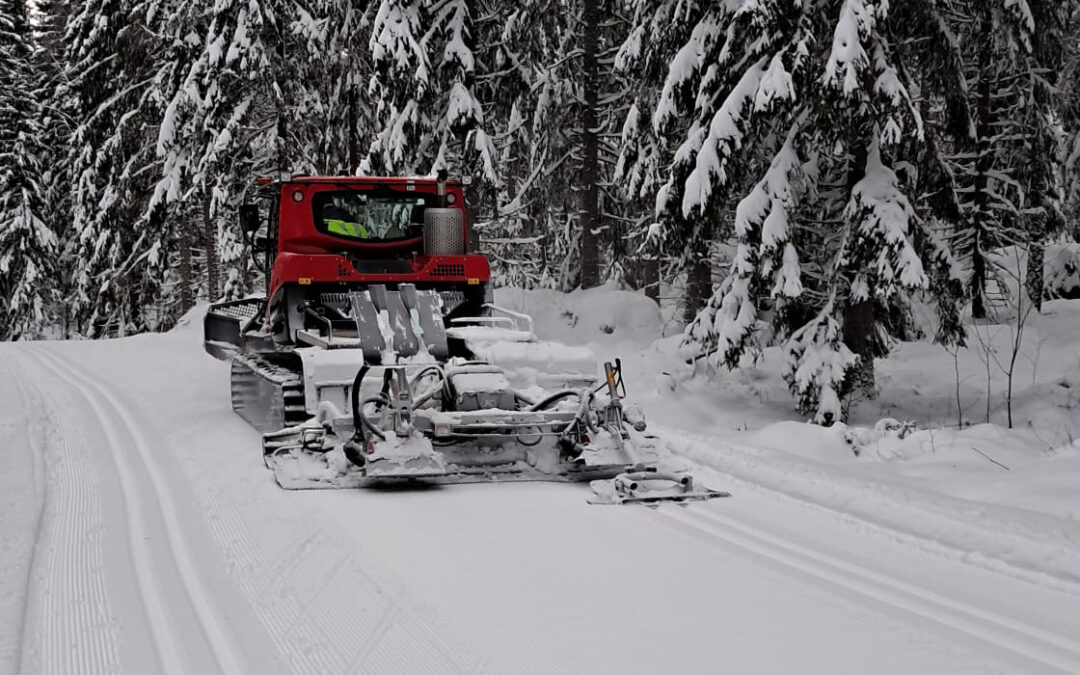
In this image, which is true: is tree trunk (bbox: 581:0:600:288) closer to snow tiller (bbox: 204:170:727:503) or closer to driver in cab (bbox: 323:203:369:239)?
snow tiller (bbox: 204:170:727:503)

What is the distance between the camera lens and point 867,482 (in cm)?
656

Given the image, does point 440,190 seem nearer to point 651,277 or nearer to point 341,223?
point 341,223

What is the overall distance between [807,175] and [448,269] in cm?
423

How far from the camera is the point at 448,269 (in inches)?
389

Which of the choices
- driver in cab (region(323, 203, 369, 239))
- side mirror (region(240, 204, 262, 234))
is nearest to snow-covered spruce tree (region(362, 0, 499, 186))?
side mirror (region(240, 204, 262, 234))

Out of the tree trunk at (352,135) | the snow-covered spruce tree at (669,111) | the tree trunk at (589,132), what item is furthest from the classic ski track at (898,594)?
the tree trunk at (352,135)

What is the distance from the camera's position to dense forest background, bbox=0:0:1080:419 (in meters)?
10.0

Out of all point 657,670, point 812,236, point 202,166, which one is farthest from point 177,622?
point 202,166

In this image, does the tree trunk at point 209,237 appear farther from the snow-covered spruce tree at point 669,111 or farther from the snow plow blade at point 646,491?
the snow plow blade at point 646,491

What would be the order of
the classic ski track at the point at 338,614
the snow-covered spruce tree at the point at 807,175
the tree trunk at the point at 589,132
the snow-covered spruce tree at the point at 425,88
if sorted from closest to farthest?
the classic ski track at the point at 338,614, the snow-covered spruce tree at the point at 807,175, the snow-covered spruce tree at the point at 425,88, the tree trunk at the point at 589,132

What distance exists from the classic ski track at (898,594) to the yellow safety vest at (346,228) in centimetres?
544

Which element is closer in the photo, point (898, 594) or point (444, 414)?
point (898, 594)

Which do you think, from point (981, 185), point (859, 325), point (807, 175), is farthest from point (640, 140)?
point (981, 185)

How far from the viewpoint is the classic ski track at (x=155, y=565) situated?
153 inches
